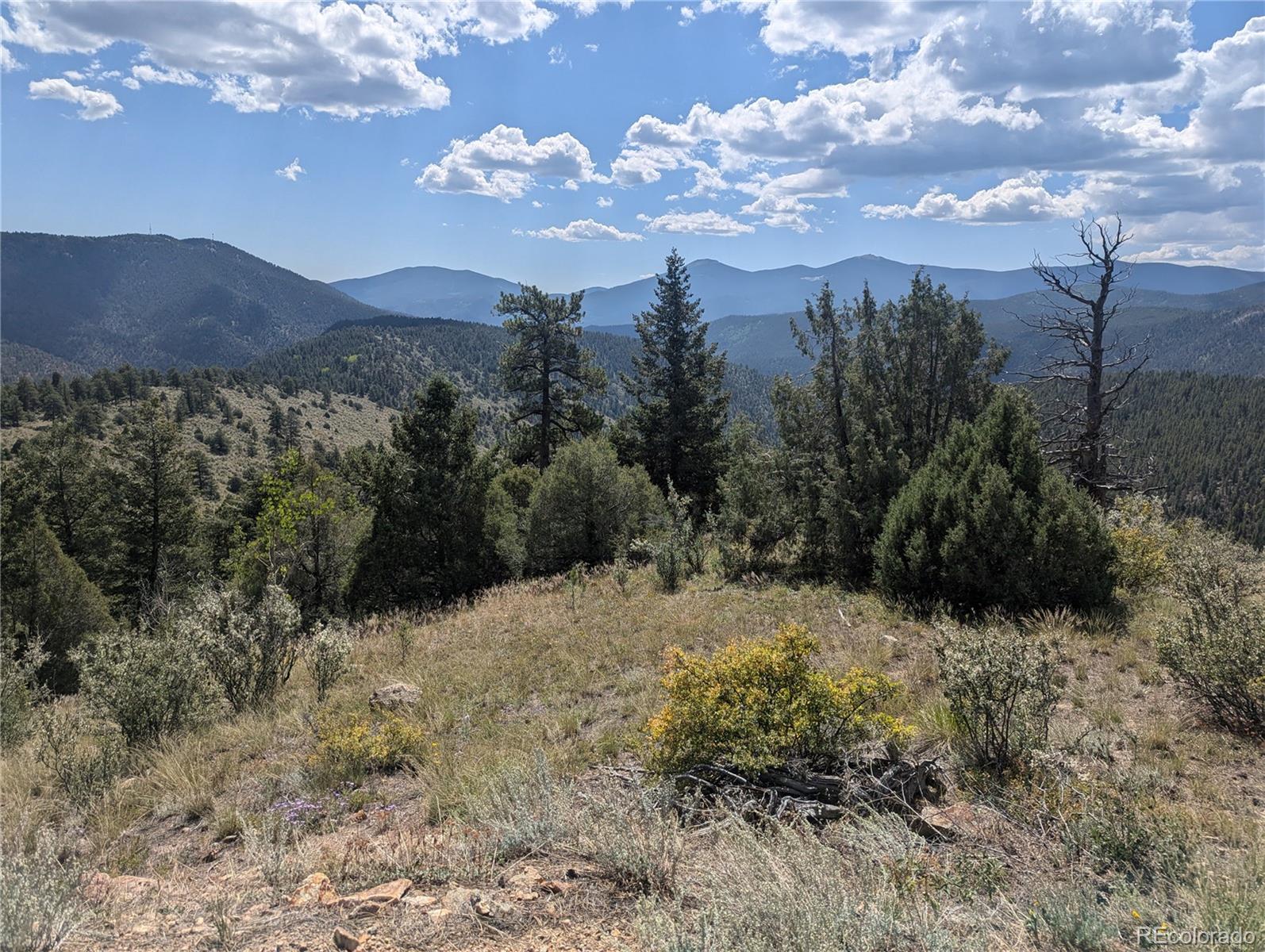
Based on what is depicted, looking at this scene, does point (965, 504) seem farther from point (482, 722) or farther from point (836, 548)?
point (482, 722)

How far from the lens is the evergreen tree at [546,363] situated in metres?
23.1

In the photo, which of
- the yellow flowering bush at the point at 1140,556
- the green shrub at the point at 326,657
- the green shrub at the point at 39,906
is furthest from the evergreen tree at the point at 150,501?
the yellow flowering bush at the point at 1140,556

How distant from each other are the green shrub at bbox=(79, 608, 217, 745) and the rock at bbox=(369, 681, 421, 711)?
63.7 inches

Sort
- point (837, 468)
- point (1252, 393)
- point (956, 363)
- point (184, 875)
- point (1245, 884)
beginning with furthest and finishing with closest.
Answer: point (1252, 393)
point (956, 363)
point (837, 468)
point (184, 875)
point (1245, 884)

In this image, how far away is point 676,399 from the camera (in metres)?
24.8

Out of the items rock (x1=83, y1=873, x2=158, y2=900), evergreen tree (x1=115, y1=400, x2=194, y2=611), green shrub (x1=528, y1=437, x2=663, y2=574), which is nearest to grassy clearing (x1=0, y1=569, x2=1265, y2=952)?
rock (x1=83, y1=873, x2=158, y2=900)

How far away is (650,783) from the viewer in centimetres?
434

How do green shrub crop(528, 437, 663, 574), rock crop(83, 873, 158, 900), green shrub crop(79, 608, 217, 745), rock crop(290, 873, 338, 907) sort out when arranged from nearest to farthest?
rock crop(290, 873, 338, 907) < rock crop(83, 873, 158, 900) < green shrub crop(79, 608, 217, 745) < green shrub crop(528, 437, 663, 574)

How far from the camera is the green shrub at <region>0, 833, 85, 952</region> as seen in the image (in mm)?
2791

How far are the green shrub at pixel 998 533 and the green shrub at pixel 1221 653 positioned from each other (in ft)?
6.57

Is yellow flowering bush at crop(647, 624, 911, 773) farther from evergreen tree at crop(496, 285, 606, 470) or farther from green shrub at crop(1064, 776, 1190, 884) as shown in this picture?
evergreen tree at crop(496, 285, 606, 470)

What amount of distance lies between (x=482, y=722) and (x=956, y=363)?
1227cm

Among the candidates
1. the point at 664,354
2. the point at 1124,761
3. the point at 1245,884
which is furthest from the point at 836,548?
the point at 664,354

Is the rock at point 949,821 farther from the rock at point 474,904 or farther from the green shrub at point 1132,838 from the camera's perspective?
the rock at point 474,904
